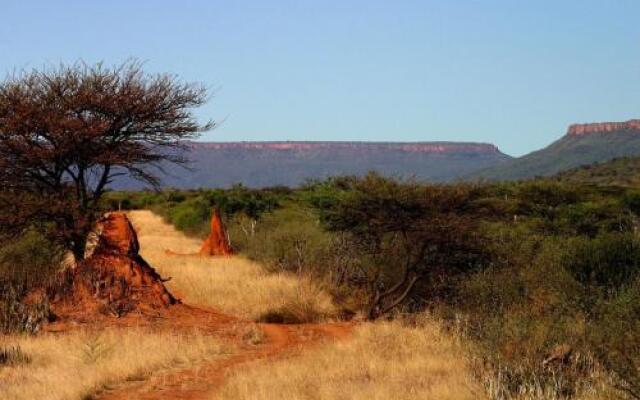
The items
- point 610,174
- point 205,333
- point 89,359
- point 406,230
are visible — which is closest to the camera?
point 89,359

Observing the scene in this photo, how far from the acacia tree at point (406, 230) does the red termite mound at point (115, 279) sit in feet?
12.5

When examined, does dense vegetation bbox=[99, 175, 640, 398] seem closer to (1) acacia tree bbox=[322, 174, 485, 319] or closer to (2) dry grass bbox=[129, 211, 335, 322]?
(1) acacia tree bbox=[322, 174, 485, 319]

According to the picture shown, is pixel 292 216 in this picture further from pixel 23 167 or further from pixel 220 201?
pixel 23 167

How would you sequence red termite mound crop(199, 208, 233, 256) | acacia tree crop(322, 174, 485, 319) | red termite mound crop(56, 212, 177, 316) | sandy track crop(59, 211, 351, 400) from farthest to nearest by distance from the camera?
1. red termite mound crop(199, 208, 233, 256)
2. red termite mound crop(56, 212, 177, 316)
3. acacia tree crop(322, 174, 485, 319)
4. sandy track crop(59, 211, 351, 400)

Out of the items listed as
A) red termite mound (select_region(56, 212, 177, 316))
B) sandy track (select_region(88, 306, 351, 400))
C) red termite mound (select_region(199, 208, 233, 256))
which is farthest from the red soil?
sandy track (select_region(88, 306, 351, 400))

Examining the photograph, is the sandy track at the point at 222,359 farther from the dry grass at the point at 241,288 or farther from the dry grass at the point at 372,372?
the dry grass at the point at 241,288

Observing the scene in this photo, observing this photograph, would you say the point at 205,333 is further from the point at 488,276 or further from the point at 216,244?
the point at 216,244

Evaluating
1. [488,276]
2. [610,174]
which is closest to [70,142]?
[488,276]

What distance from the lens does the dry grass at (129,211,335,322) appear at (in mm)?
16109

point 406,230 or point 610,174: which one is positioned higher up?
point 406,230

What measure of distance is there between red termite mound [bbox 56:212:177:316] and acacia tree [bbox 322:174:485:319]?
3.82 m

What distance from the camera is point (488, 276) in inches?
582

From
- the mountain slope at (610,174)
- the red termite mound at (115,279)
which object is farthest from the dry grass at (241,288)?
the mountain slope at (610,174)

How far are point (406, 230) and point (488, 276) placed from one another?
1697 millimetres
